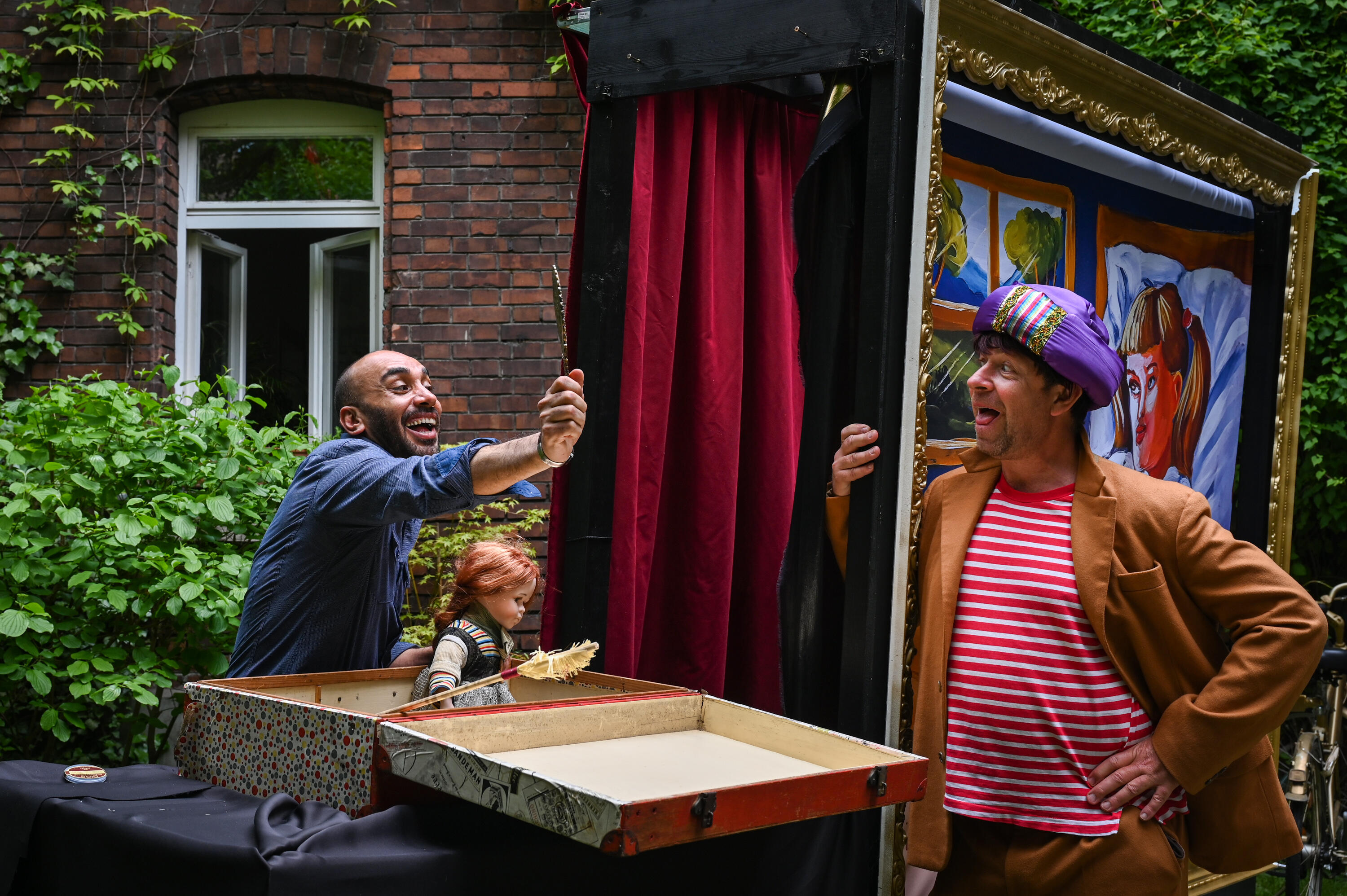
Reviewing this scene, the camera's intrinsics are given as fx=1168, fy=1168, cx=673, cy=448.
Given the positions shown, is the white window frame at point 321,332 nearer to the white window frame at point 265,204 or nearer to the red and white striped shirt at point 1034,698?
the white window frame at point 265,204

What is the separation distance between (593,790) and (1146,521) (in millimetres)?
1257

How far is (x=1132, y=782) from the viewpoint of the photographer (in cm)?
217

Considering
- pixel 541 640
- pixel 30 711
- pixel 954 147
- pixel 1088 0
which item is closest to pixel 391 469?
pixel 541 640

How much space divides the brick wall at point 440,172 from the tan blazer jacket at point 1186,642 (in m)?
3.93

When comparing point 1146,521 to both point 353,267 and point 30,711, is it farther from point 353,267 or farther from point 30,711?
point 353,267

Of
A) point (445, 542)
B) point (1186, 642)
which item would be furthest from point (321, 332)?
point (1186, 642)

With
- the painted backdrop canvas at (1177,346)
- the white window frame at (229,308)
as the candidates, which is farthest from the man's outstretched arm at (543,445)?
the white window frame at (229,308)

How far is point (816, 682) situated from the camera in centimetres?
266

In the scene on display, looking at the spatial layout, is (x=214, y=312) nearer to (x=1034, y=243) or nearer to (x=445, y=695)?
(x=1034, y=243)

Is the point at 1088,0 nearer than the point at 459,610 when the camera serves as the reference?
No

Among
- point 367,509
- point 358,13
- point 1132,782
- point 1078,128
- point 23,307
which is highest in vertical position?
point 358,13

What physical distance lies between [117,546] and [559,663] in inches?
101

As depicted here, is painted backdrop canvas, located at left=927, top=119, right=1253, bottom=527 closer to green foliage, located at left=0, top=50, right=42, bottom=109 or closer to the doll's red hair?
the doll's red hair

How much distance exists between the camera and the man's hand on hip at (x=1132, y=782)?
2174 millimetres
